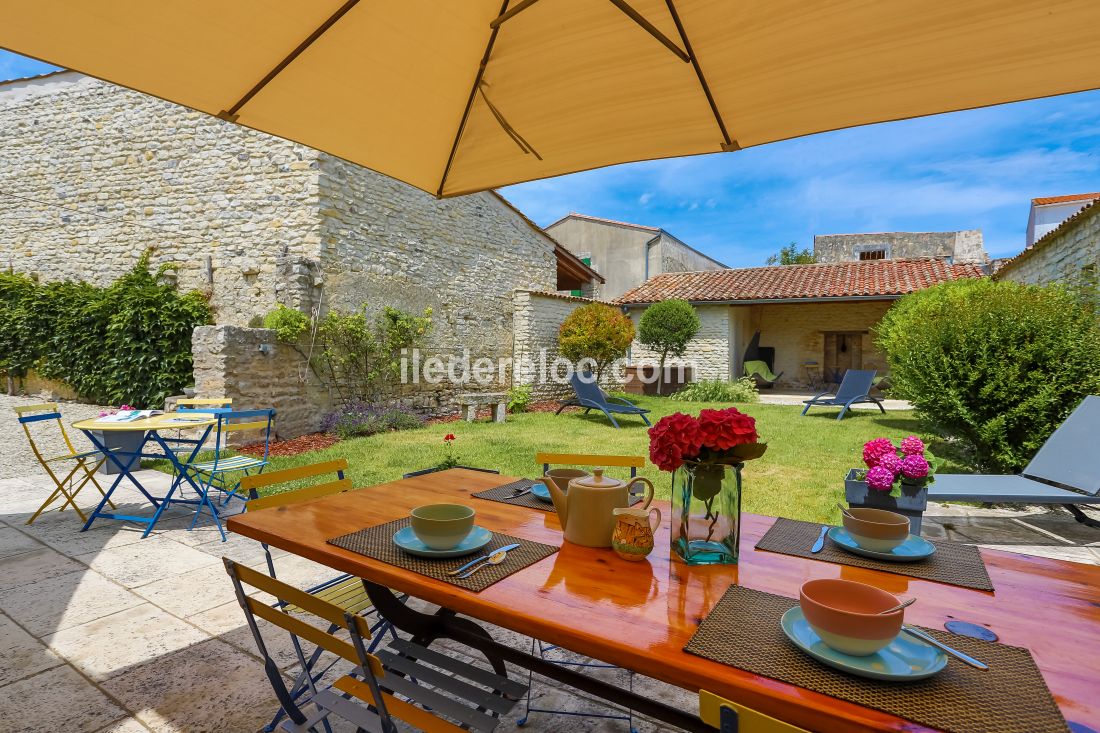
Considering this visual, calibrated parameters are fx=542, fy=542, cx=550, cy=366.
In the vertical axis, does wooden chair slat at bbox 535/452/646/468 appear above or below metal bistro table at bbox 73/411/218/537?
above

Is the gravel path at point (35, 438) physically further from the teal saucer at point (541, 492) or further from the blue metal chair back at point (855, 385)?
the blue metal chair back at point (855, 385)

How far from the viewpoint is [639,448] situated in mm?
6910

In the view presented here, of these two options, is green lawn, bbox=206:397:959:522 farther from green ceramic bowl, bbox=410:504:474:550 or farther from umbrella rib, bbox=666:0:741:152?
green ceramic bowl, bbox=410:504:474:550

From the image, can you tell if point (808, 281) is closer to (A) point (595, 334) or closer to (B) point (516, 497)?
(A) point (595, 334)

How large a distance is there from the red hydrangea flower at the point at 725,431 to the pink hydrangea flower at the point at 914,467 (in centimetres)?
189

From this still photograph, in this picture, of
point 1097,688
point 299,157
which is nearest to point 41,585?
point 1097,688

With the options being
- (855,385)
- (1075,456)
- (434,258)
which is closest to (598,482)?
(1075,456)

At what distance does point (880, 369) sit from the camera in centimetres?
1588

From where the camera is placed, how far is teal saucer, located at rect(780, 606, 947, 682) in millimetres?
902

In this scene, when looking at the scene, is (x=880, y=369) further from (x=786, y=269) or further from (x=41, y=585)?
(x=41, y=585)

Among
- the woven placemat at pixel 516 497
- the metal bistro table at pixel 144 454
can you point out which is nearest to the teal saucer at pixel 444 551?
the woven placemat at pixel 516 497

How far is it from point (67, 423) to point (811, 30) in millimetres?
9476

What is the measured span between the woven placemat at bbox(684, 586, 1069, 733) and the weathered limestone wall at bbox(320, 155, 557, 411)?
8217 mm

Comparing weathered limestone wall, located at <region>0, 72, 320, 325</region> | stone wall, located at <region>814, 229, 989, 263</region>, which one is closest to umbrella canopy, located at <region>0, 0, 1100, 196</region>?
weathered limestone wall, located at <region>0, 72, 320, 325</region>
